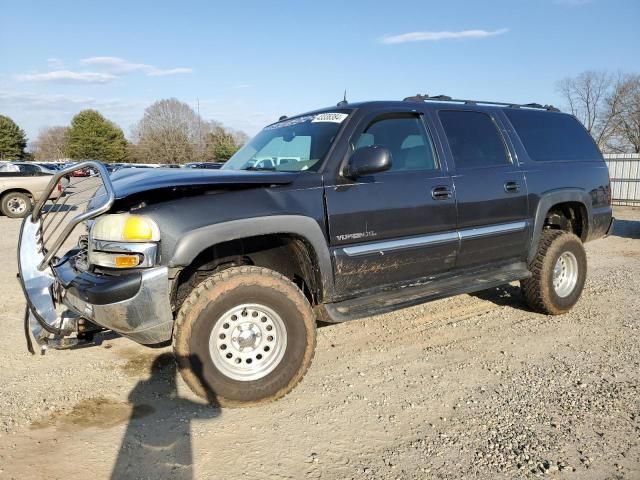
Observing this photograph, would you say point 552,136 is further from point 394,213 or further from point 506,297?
point 394,213

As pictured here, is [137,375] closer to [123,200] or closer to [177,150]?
[123,200]

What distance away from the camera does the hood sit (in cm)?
294

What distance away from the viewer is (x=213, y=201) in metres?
3.04

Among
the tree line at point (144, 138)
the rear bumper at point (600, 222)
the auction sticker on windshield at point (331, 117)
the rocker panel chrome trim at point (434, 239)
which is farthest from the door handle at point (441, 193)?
the tree line at point (144, 138)

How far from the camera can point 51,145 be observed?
77750mm

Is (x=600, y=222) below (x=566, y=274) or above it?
above

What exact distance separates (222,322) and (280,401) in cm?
68

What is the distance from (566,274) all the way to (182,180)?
4188 mm

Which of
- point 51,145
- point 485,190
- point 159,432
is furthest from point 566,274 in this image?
point 51,145

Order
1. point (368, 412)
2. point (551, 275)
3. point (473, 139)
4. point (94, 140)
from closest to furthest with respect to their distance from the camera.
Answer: point (368, 412), point (473, 139), point (551, 275), point (94, 140)

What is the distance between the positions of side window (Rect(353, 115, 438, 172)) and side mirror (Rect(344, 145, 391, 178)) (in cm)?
43

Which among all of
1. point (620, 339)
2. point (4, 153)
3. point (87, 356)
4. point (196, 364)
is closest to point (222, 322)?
point (196, 364)

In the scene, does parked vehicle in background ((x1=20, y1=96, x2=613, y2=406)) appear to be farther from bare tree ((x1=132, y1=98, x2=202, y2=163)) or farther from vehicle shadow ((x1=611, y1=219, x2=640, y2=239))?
bare tree ((x1=132, y1=98, x2=202, y2=163))

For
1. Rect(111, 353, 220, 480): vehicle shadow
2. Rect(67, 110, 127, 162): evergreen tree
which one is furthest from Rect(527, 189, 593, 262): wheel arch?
Rect(67, 110, 127, 162): evergreen tree
